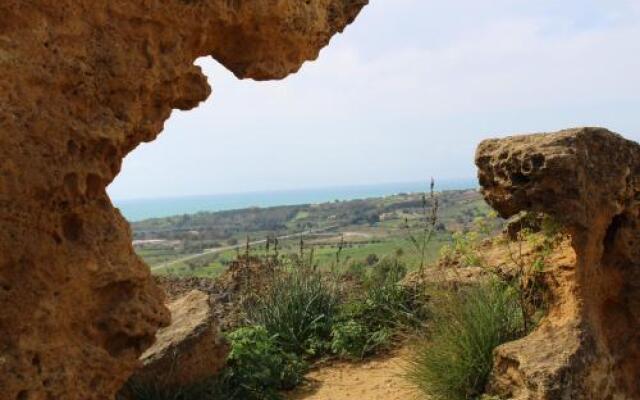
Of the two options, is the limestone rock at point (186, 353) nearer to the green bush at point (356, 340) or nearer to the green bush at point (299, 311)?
the green bush at point (299, 311)

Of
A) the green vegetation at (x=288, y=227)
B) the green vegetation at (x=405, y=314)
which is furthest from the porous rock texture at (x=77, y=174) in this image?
the green vegetation at (x=288, y=227)

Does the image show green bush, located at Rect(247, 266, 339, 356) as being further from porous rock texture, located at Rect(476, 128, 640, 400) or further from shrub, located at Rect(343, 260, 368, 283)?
porous rock texture, located at Rect(476, 128, 640, 400)

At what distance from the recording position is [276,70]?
16.8 ft

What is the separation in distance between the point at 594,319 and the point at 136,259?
3663 mm

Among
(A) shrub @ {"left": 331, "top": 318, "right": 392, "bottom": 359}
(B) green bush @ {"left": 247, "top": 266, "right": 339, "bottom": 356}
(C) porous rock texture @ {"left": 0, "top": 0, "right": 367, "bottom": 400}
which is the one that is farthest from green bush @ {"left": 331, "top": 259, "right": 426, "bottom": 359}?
(C) porous rock texture @ {"left": 0, "top": 0, "right": 367, "bottom": 400}

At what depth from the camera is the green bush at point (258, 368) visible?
275 inches

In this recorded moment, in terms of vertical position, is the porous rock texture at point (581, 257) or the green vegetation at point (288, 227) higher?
the porous rock texture at point (581, 257)

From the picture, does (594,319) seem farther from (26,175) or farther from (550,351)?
(26,175)

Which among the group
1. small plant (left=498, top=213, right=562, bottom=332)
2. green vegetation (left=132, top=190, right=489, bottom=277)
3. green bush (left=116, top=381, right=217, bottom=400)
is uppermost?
small plant (left=498, top=213, right=562, bottom=332)

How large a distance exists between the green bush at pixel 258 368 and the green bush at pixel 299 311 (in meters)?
0.53

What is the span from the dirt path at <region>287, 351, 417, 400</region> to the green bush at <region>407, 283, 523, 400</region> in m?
0.38

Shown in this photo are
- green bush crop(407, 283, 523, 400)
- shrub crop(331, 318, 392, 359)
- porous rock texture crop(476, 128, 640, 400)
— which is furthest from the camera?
shrub crop(331, 318, 392, 359)

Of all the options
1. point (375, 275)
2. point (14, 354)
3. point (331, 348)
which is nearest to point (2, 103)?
point (14, 354)

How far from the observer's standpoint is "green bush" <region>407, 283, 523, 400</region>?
6206 millimetres
